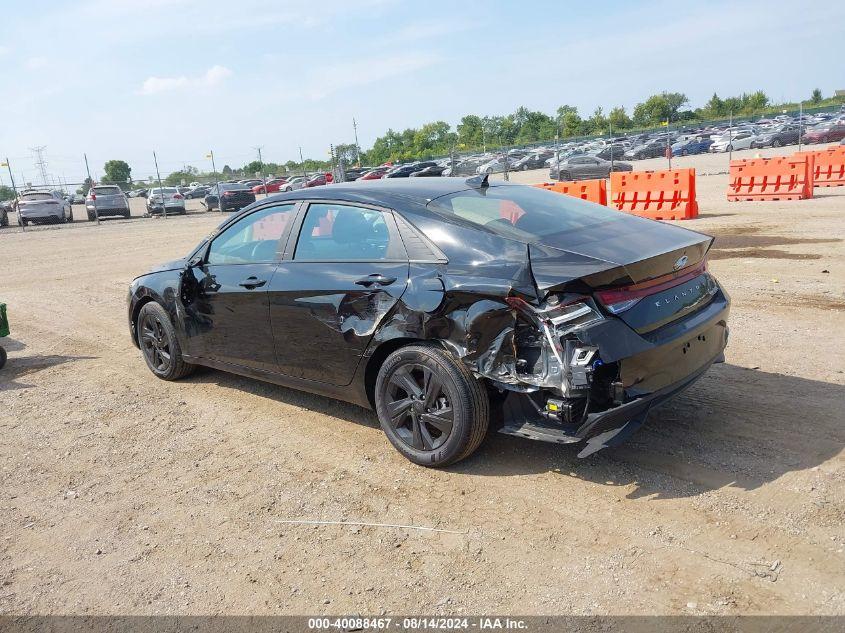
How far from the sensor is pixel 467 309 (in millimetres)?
3781

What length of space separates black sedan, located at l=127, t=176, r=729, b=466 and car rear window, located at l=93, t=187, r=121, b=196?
29.6 metres

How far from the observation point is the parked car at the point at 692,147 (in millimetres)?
51969

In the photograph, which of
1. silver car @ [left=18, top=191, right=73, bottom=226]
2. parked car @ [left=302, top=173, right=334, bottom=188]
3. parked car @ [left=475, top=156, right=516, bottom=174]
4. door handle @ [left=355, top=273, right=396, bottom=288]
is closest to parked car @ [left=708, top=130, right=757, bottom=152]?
parked car @ [left=475, top=156, right=516, bottom=174]

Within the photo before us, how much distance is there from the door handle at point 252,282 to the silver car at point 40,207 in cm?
2806

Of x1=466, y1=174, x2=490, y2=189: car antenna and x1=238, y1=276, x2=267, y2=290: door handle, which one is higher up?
x1=466, y1=174, x2=490, y2=189: car antenna

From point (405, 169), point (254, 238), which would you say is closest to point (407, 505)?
point (254, 238)

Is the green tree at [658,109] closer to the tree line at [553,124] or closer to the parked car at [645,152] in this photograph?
the tree line at [553,124]

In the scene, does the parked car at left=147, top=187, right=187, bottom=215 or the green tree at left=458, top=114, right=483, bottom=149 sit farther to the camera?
the green tree at left=458, top=114, right=483, bottom=149

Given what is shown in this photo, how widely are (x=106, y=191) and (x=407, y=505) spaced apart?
32244mm

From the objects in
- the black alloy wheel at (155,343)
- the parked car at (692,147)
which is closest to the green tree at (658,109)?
the parked car at (692,147)

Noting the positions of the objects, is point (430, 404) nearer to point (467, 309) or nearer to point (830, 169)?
point (467, 309)

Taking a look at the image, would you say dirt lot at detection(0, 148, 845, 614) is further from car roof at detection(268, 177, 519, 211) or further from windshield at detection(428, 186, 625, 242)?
car roof at detection(268, 177, 519, 211)

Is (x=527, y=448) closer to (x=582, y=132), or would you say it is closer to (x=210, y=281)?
(x=210, y=281)

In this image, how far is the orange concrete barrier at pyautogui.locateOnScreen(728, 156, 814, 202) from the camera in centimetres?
1625
